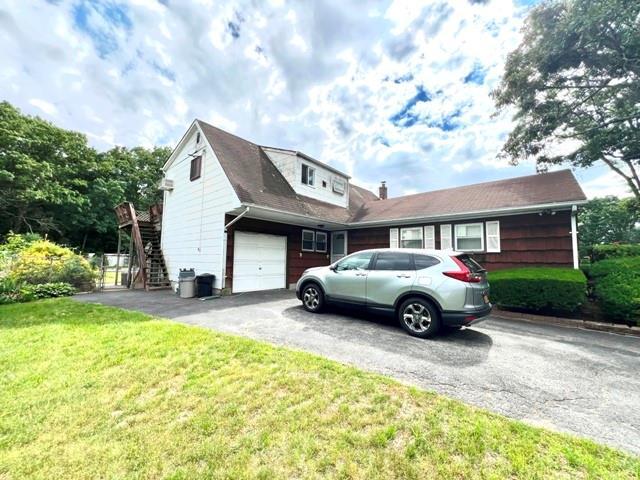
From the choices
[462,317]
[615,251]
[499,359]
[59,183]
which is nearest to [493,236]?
[615,251]

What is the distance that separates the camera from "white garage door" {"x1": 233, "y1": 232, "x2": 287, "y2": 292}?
32.7ft

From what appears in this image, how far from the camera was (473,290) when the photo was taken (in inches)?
186

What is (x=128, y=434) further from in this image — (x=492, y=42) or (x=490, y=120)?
(x=490, y=120)

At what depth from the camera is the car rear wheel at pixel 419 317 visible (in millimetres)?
4824

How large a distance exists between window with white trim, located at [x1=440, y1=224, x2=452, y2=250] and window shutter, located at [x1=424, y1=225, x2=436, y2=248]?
0.31m

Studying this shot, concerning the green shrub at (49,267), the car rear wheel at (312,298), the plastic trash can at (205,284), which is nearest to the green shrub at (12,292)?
the green shrub at (49,267)

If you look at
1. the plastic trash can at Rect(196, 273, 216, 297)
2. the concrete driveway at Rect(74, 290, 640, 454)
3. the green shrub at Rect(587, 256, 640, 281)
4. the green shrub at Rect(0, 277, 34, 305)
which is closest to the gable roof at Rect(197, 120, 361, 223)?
the plastic trash can at Rect(196, 273, 216, 297)

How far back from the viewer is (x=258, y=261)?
10.7 m

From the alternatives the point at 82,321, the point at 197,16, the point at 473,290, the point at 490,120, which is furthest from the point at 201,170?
the point at 490,120

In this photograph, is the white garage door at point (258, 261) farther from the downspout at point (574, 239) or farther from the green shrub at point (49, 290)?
the downspout at point (574, 239)

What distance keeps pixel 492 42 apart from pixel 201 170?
11.7 meters

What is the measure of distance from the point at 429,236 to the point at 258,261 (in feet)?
23.5

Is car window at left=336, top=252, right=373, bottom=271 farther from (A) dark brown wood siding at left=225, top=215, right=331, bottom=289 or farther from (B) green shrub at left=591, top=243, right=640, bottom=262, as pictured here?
(B) green shrub at left=591, top=243, right=640, bottom=262

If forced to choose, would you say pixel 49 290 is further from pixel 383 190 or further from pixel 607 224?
pixel 607 224
